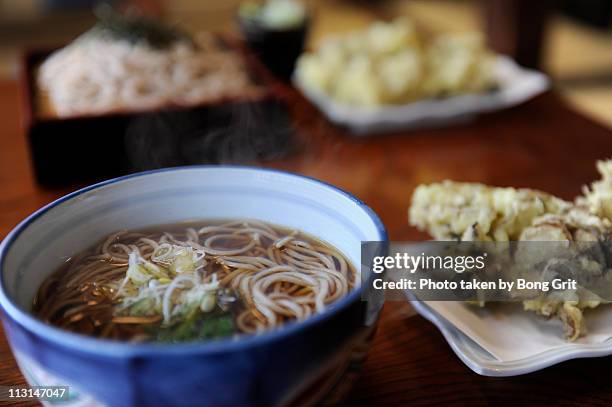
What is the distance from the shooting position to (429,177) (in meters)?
1.27

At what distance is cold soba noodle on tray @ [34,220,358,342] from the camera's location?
2.00 ft

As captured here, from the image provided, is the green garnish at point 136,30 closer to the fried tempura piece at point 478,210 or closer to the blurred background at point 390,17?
the fried tempura piece at point 478,210

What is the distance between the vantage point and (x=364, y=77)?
1462 millimetres

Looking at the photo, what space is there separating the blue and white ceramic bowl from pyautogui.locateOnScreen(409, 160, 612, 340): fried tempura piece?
0.21 meters

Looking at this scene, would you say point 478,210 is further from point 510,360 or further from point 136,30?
point 136,30

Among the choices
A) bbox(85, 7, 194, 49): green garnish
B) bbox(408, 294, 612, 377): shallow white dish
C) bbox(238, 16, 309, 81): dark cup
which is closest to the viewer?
bbox(408, 294, 612, 377): shallow white dish

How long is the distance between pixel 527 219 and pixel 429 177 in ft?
1.45

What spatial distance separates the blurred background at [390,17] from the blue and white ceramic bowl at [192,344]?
240 cm

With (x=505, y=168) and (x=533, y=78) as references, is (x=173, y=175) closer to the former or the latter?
(x=505, y=168)

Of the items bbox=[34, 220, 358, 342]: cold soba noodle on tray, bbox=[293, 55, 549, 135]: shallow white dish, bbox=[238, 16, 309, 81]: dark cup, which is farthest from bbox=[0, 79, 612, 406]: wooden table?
bbox=[238, 16, 309, 81]: dark cup

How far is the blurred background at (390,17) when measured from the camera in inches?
151

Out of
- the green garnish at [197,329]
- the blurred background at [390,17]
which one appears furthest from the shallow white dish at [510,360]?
the blurred background at [390,17]

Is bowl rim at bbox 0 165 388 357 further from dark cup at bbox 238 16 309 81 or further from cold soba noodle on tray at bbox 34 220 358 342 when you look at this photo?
dark cup at bbox 238 16 309 81

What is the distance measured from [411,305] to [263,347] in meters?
0.41
